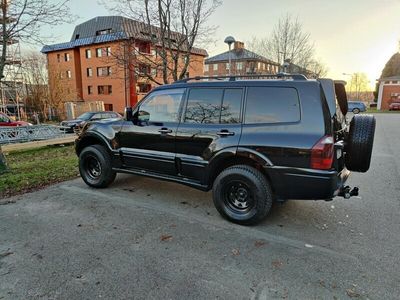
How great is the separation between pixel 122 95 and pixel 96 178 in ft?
106

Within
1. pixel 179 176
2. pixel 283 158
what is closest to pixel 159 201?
pixel 179 176

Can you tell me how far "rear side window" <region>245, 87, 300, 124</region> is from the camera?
335 centimetres

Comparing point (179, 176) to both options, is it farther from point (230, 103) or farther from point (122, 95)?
point (122, 95)

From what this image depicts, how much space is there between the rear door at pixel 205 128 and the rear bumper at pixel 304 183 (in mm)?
704

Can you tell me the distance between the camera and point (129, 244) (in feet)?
10.5

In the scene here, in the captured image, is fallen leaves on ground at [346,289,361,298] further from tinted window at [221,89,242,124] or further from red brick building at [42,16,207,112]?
red brick building at [42,16,207,112]

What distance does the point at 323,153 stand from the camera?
3.13 metres

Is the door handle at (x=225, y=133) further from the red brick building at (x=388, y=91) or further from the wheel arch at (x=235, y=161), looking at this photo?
the red brick building at (x=388, y=91)

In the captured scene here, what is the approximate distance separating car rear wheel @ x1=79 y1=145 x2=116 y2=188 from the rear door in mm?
1647

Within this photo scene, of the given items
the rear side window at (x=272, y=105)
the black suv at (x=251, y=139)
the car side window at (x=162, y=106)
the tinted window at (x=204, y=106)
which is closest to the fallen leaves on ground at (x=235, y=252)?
the black suv at (x=251, y=139)

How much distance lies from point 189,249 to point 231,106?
6.47ft

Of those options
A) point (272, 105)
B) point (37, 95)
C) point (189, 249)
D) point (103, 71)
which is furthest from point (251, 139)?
point (103, 71)

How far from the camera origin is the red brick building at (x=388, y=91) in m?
42.6

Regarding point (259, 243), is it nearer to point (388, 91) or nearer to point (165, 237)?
point (165, 237)
